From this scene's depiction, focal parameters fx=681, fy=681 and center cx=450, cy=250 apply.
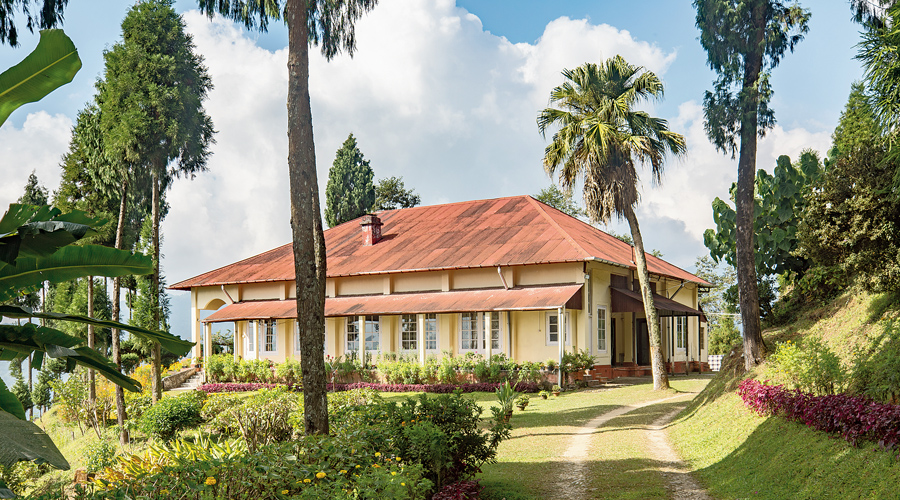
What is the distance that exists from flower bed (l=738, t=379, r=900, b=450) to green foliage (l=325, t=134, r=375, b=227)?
111 feet

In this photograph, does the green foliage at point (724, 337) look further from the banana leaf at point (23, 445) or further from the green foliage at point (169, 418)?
the banana leaf at point (23, 445)

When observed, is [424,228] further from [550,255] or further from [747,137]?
[747,137]

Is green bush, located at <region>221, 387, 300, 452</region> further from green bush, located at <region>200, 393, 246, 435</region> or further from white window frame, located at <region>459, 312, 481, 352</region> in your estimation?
white window frame, located at <region>459, 312, 481, 352</region>

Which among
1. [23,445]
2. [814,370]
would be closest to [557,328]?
[814,370]

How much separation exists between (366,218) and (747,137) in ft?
60.4

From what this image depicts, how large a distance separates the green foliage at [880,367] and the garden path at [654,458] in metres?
2.43

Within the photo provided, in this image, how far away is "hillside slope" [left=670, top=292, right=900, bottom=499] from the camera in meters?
6.65

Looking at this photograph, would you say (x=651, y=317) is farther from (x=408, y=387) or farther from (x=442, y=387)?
(x=408, y=387)

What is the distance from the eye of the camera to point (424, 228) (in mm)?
28312

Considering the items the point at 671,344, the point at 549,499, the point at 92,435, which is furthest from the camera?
the point at 671,344

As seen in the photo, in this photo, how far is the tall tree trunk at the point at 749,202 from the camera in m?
13.0

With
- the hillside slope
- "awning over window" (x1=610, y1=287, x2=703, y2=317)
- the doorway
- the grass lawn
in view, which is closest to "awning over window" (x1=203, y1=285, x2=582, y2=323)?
"awning over window" (x1=610, y1=287, x2=703, y2=317)

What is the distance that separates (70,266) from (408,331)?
2145cm

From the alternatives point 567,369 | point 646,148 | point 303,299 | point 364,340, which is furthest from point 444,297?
point 303,299
